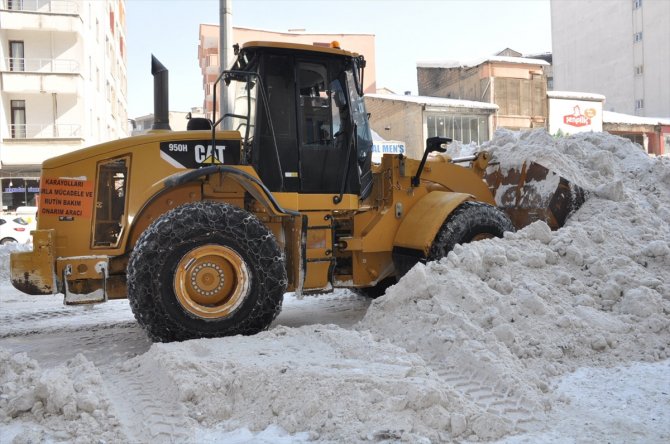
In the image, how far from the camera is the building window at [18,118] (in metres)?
26.5

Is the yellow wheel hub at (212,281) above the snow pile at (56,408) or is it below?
above

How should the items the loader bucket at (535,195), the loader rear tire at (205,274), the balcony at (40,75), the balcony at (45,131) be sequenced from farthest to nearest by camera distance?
the balcony at (45,131) → the balcony at (40,75) → the loader bucket at (535,195) → the loader rear tire at (205,274)

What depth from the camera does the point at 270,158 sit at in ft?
17.5

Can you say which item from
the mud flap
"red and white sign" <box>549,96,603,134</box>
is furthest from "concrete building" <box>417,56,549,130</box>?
the mud flap

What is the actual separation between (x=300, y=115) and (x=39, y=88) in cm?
2466

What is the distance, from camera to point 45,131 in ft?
87.5

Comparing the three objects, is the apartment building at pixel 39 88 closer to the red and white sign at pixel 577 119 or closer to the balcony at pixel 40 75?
the balcony at pixel 40 75

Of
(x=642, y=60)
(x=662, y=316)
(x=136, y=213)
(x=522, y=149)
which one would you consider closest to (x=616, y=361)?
(x=662, y=316)

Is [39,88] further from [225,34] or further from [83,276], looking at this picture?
[83,276]

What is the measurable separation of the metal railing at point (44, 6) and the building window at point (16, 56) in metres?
1.48

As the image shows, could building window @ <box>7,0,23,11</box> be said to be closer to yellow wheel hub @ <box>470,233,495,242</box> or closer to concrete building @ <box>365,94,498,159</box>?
concrete building @ <box>365,94,498,159</box>

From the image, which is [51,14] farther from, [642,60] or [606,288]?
[642,60]

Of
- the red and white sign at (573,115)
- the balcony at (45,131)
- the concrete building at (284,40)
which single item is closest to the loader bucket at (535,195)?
the balcony at (45,131)

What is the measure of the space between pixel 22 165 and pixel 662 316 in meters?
26.4
